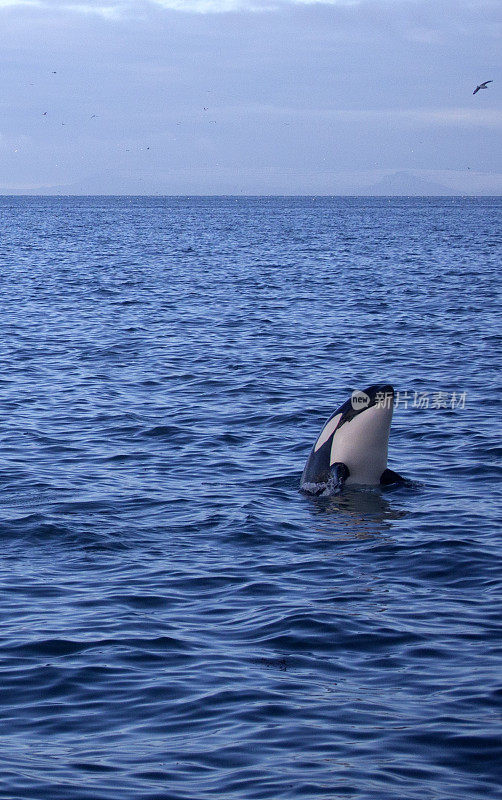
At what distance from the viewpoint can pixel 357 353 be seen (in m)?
26.5

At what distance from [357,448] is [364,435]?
0.65ft

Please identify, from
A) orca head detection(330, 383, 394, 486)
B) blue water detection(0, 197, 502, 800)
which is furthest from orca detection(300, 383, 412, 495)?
blue water detection(0, 197, 502, 800)

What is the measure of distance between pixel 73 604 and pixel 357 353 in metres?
17.4

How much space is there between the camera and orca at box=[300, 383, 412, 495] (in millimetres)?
13750

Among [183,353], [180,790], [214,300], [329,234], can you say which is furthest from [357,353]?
[329,234]

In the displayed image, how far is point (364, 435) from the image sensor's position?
1382 centimetres

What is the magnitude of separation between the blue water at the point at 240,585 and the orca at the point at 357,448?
0.90 ft

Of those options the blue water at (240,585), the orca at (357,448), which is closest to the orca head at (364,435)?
the orca at (357,448)

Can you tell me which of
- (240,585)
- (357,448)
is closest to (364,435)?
(357,448)

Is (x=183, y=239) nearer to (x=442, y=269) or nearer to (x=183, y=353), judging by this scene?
(x=442, y=269)

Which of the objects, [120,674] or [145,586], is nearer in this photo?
[120,674]

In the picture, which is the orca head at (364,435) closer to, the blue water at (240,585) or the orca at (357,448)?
the orca at (357,448)

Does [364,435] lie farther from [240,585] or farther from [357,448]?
[240,585]

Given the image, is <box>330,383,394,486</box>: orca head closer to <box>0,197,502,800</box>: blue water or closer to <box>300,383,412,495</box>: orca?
<box>300,383,412,495</box>: orca
